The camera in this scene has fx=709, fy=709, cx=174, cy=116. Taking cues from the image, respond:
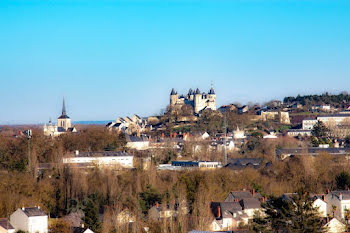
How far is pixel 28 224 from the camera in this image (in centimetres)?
2734

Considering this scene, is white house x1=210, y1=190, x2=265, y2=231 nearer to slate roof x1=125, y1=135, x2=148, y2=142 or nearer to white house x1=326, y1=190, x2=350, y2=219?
white house x1=326, y1=190, x2=350, y2=219

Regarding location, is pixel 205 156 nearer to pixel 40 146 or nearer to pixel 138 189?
pixel 40 146

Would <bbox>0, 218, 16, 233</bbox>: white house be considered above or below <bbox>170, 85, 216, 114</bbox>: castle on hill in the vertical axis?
below

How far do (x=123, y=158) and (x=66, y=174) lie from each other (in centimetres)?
1318

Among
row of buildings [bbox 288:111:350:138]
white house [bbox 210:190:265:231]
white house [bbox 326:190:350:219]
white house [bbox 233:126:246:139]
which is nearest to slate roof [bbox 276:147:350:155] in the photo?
white house [bbox 233:126:246:139]

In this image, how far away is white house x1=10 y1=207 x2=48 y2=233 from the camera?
27375 millimetres

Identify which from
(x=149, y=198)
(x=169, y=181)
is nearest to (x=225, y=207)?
(x=149, y=198)

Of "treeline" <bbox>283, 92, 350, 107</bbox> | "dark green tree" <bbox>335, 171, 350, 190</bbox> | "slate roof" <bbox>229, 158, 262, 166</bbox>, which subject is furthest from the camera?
"treeline" <bbox>283, 92, 350, 107</bbox>

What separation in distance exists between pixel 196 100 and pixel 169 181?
174ft

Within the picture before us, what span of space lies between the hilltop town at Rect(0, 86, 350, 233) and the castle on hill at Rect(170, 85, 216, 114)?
48.2 ft

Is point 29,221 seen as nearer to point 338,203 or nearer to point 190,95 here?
point 338,203

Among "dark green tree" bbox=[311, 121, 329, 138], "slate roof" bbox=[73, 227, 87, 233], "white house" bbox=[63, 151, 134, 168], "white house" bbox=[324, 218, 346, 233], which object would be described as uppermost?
"dark green tree" bbox=[311, 121, 329, 138]

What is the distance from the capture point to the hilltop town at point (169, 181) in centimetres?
2797

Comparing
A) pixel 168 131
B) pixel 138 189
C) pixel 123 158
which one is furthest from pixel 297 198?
pixel 168 131
